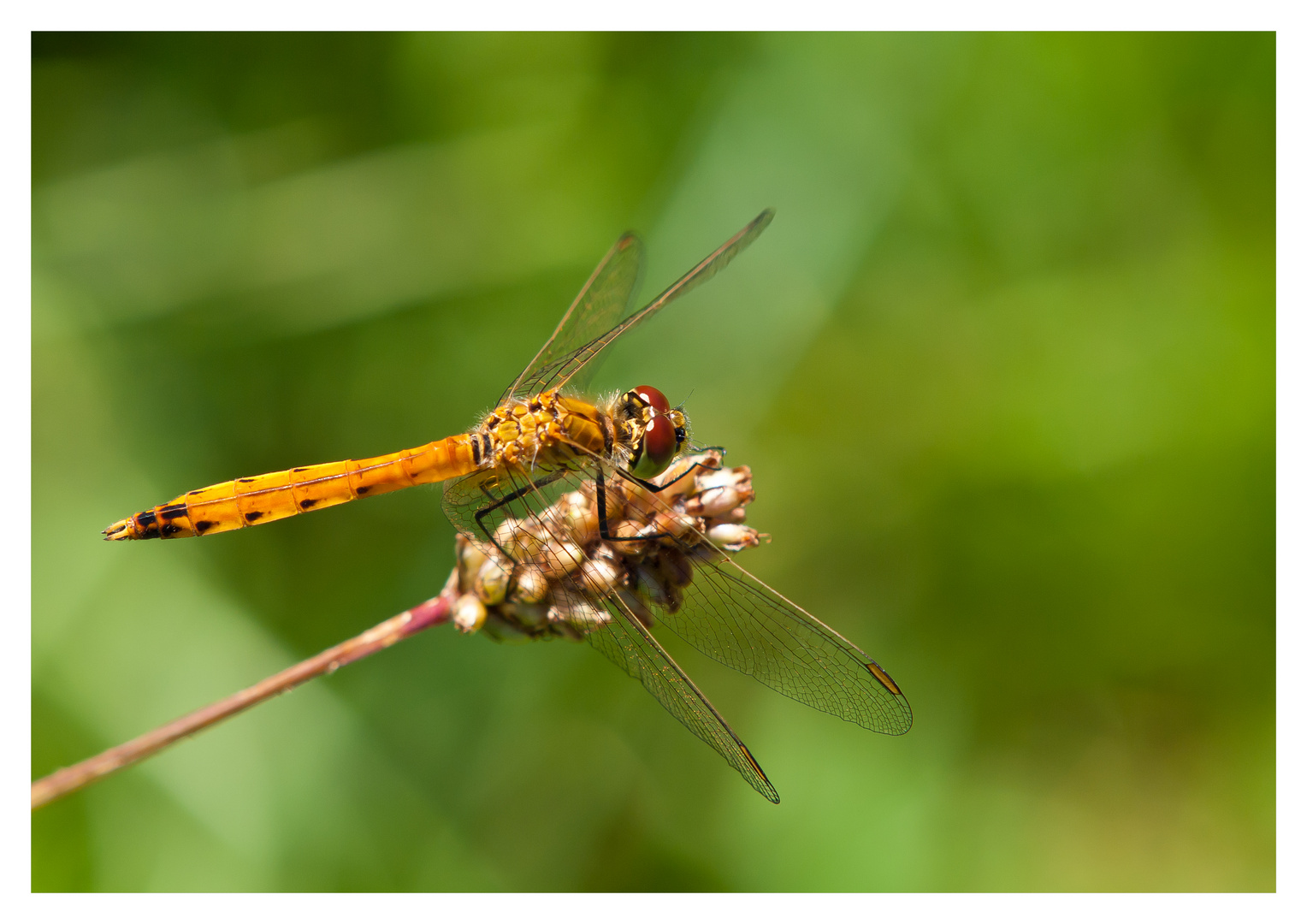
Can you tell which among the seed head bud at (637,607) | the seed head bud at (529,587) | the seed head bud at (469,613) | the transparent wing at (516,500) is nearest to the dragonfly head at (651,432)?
the transparent wing at (516,500)

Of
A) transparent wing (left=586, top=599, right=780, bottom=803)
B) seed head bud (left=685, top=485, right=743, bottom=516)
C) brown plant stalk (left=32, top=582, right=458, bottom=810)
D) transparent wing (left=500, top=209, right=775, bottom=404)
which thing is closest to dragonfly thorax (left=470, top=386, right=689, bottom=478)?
transparent wing (left=500, top=209, right=775, bottom=404)

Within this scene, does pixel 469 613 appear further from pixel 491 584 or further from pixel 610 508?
pixel 610 508

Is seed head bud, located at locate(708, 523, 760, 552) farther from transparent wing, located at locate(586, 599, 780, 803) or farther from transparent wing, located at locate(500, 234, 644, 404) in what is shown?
transparent wing, located at locate(500, 234, 644, 404)

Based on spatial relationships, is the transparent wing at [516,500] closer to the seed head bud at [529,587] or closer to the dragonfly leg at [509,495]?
the dragonfly leg at [509,495]

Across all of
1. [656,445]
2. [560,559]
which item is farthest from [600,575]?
[656,445]

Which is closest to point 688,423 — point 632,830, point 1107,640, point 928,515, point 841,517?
point 841,517

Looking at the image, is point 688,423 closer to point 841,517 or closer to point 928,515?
point 841,517
